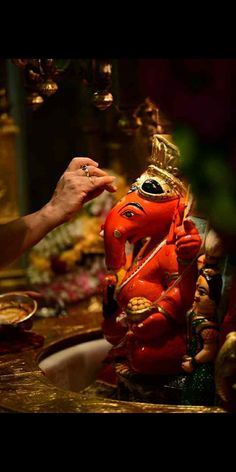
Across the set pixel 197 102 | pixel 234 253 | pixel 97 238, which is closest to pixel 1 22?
pixel 197 102

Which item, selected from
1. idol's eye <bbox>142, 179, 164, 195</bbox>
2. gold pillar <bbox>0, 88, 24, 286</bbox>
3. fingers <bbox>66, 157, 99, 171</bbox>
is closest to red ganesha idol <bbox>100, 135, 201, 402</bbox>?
idol's eye <bbox>142, 179, 164, 195</bbox>

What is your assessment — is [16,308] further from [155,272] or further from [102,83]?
[102,83]

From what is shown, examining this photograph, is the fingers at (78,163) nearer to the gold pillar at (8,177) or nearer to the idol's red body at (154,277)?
the idol's red body at (154,277)

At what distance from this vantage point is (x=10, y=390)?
257 cm

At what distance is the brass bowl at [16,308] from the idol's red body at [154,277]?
1.32 feet

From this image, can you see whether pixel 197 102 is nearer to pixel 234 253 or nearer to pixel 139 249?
pixel 234 253

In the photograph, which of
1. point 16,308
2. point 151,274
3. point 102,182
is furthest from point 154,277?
point 16,308

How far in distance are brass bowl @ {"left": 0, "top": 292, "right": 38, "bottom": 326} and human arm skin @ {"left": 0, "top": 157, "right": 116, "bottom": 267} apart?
1.02 ft

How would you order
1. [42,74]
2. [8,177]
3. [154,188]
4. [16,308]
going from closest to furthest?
[154,188]
[42,74]
[16,308]
[8,177]

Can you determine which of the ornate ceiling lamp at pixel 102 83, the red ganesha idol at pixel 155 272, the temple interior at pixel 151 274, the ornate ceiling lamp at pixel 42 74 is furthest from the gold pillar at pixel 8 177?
the red ganesha idol at pixel 155 272

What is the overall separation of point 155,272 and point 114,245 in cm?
13

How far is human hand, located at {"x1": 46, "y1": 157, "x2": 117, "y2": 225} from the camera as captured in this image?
2.67m

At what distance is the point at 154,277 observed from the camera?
266cm

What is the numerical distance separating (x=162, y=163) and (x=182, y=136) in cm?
58
